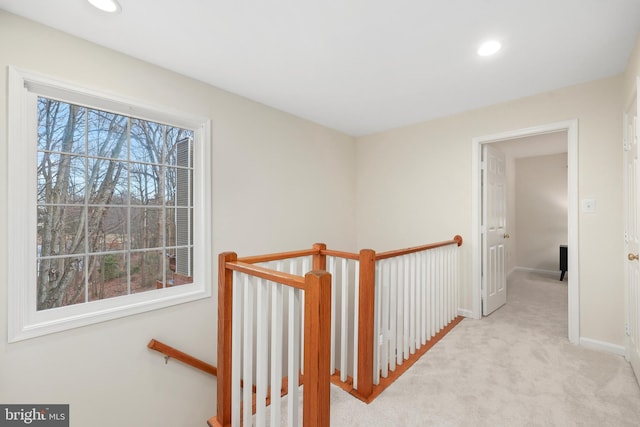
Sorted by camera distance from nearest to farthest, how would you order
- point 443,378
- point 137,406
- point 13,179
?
point 13,179, point 443,378, point 137,406

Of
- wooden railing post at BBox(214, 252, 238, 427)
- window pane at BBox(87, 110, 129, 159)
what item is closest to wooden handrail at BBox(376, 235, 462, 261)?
wooden railing post at BBox(214, 252, 238, 427)

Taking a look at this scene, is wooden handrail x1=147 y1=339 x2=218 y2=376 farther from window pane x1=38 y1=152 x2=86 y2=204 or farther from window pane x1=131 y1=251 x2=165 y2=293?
window pane x1=38 y1=152 x2=86 y2=204

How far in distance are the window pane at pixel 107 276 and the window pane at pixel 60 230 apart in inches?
5.7

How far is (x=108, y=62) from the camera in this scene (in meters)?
1.96

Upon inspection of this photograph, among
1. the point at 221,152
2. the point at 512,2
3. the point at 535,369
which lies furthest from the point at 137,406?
the point at 512,2

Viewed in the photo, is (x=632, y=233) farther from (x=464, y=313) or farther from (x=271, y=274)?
(x=271, y=274)

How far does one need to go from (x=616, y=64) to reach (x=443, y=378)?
2.69 m

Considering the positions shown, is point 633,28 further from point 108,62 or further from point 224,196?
point 108,62

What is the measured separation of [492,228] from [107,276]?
3.81 m

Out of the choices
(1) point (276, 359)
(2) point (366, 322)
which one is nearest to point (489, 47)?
(2) point (366, 322)

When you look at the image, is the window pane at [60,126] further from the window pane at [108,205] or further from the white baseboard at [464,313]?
the white baseboard at [464,313]

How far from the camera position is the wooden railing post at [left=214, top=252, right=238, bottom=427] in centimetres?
154

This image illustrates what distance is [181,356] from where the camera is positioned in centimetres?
220

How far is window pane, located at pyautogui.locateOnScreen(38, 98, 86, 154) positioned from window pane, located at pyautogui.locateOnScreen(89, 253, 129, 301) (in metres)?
0.79
